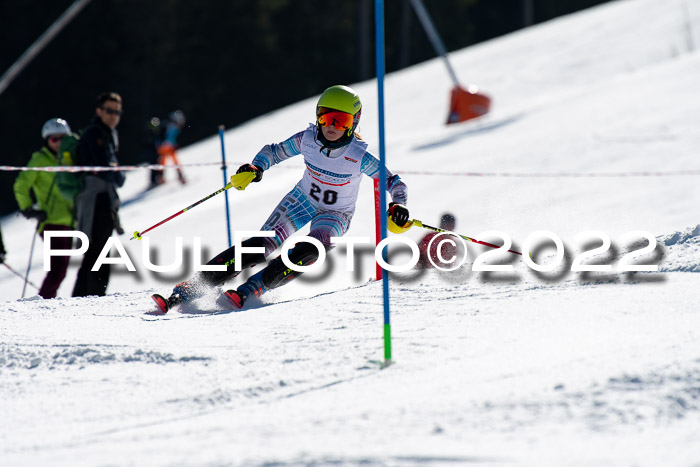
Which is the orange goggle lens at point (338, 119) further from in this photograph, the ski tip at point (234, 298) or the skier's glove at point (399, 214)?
the ski tip at point (234, 298)

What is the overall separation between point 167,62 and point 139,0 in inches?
110

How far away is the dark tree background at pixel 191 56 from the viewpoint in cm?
3212

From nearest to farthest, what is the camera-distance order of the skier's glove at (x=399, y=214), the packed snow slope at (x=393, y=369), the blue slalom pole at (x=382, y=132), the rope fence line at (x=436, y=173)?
the packed snow slope at (x=393, y=369)
the blue slalom pole at (x=382, y=132)
the skier's glove at (x=399, y=214)
the rope fence line at (x=436, y=173)

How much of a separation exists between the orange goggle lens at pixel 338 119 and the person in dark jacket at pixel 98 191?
74.3 inches

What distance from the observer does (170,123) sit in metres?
15.4

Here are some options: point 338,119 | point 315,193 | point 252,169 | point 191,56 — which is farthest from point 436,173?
point 191,56

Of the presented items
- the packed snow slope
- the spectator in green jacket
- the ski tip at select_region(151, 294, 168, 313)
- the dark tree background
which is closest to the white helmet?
the spectator in green jacket

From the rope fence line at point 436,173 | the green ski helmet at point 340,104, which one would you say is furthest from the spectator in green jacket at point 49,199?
the green ski helmet at point 340,104

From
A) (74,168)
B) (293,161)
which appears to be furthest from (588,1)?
(74,168)

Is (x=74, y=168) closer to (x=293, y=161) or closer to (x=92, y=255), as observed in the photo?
(x=92, y=255)

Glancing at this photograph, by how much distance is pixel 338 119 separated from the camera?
209 inches

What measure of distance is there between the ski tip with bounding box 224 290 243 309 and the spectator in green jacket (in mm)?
2032

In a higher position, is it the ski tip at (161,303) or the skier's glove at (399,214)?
the skier's glove at (399,214)

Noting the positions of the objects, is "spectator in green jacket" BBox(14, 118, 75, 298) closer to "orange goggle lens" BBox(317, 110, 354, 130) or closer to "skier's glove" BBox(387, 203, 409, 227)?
"orange goggle lens" BBox(317, 110, 354, 130)
